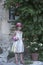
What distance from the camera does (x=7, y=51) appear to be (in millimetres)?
10039

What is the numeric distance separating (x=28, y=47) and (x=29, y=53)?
199mm

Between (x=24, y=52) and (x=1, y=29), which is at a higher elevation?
(x=1, y=29)

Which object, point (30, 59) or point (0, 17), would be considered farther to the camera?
point (0, 17)

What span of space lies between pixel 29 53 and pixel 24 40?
547 millimetres

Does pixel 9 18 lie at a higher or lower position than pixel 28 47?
higher

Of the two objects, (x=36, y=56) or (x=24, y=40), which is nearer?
(x=36, y=56)

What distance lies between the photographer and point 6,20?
10227 millimetres

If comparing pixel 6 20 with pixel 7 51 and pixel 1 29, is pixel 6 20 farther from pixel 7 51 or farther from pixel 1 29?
pixel 7 51

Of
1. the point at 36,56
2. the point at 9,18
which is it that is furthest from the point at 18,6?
the point at 36,56

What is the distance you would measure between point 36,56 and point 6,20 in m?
1.91

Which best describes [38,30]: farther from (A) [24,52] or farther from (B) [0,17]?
(B) [0,17]

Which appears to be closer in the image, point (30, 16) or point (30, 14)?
point (30, 14)

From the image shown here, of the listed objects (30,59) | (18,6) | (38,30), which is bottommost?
(30,59)

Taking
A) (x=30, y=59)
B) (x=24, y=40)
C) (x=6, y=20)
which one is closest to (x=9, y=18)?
(x=6, y=20)
